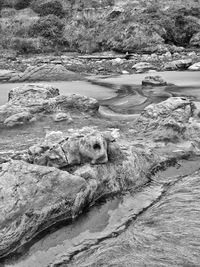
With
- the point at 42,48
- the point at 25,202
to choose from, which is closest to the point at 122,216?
the point at 25,202

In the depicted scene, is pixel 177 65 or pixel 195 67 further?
pixel 177 65

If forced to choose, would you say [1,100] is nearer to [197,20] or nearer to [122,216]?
[122,216]

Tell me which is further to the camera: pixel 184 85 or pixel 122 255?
pixel 184 85

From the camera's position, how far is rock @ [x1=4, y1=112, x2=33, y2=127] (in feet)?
37.2

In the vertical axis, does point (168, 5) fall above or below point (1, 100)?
above

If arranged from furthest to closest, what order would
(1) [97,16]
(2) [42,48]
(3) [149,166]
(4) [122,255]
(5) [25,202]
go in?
(1) [97,16] → (2) [42,48] → (3) [149,166] → (5) [25,202] → (4) [122,255]

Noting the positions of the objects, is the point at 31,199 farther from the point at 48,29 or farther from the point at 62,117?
the point at 48,29

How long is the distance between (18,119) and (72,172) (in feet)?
18.3

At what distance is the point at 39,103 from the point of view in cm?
1255

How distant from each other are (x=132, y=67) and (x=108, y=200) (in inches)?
901

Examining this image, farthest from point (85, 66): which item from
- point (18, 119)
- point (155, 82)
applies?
point (18, 119)

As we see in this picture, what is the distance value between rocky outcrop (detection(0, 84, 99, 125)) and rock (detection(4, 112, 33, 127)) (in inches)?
7.3

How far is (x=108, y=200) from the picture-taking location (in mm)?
6379

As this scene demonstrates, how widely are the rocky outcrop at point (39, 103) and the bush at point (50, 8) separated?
3523 centimetres
